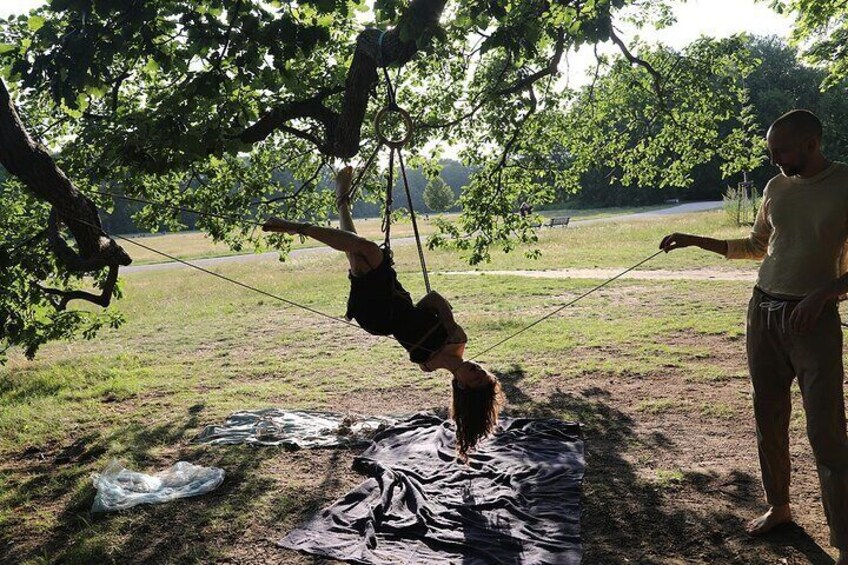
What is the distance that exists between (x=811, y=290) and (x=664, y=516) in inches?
69.3

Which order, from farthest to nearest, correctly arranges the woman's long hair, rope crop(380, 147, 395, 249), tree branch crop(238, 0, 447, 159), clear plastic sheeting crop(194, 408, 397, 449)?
1. clear plastic sheeting crop(194, 408, 397, 449)
2. the woman's long hair
3. rope crop(380, 147, 395, 249)
4. tree branch crop(238, 0, 447, 159)

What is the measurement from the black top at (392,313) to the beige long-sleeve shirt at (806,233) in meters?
2.00

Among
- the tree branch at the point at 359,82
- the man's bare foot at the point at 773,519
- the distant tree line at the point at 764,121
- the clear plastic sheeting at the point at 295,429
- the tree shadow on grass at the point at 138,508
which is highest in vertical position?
the distant tree line at the point at 764,121

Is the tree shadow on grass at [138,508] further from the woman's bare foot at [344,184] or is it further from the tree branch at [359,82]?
the tree branch at [359,82]

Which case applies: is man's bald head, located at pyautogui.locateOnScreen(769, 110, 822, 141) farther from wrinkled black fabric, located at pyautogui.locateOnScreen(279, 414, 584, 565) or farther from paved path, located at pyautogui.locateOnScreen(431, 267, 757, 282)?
paved path, located at pyautogui.locateOnScreen(431, 267, 757, 282)

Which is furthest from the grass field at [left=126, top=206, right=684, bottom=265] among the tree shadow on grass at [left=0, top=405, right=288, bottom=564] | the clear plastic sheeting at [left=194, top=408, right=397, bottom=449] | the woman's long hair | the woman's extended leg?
the woman's extended leg

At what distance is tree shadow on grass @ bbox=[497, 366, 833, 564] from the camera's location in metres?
3.36

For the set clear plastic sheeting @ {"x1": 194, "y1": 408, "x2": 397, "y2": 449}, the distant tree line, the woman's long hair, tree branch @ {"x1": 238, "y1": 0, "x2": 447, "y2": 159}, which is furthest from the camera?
the distant tree line

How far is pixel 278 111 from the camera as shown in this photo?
4.86m

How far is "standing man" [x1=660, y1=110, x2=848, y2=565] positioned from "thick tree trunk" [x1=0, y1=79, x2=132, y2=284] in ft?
13.9

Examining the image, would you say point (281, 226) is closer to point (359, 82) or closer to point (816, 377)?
point (359, 82)

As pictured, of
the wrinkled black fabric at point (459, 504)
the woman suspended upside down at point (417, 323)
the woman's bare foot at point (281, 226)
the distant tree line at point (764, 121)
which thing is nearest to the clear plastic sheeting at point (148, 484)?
the wrinkled black fabric at point (459, 504)

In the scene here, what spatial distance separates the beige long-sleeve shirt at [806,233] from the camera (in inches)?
114

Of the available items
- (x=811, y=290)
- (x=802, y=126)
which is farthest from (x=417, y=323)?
(x=802, y=126)
